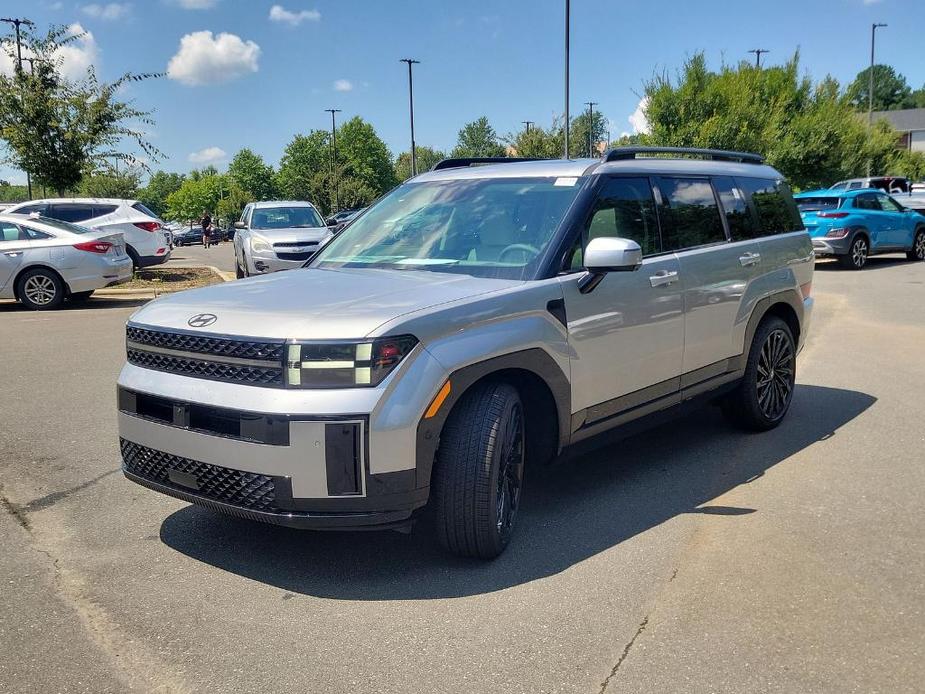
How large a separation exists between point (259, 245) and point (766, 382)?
11890 mm

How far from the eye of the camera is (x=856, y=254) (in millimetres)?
19469

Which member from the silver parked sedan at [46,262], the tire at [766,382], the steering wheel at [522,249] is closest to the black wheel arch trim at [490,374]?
the steering wheel at [522,249]

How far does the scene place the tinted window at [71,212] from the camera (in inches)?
722

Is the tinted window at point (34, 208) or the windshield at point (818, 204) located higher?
the tinted window at point (34, 208)

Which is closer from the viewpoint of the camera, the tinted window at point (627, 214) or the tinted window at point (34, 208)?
the tinted window at point (627, 214)

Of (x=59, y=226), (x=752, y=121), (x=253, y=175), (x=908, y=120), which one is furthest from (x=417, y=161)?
(x=59, y=226)

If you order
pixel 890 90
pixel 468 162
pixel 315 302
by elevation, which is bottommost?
pixel 315 302

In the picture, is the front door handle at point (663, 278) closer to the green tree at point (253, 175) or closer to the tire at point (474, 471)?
the tire at point (474, 471)

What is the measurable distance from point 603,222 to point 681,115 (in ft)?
102

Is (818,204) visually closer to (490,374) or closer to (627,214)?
(627,214)

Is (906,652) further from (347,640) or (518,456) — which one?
(347,640)

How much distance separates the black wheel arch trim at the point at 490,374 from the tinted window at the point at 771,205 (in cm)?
264

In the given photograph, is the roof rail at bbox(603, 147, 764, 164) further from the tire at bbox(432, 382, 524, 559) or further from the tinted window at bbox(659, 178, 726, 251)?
the tire at bbox(432, 382, 524, 559)

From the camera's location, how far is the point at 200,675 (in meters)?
2.97
